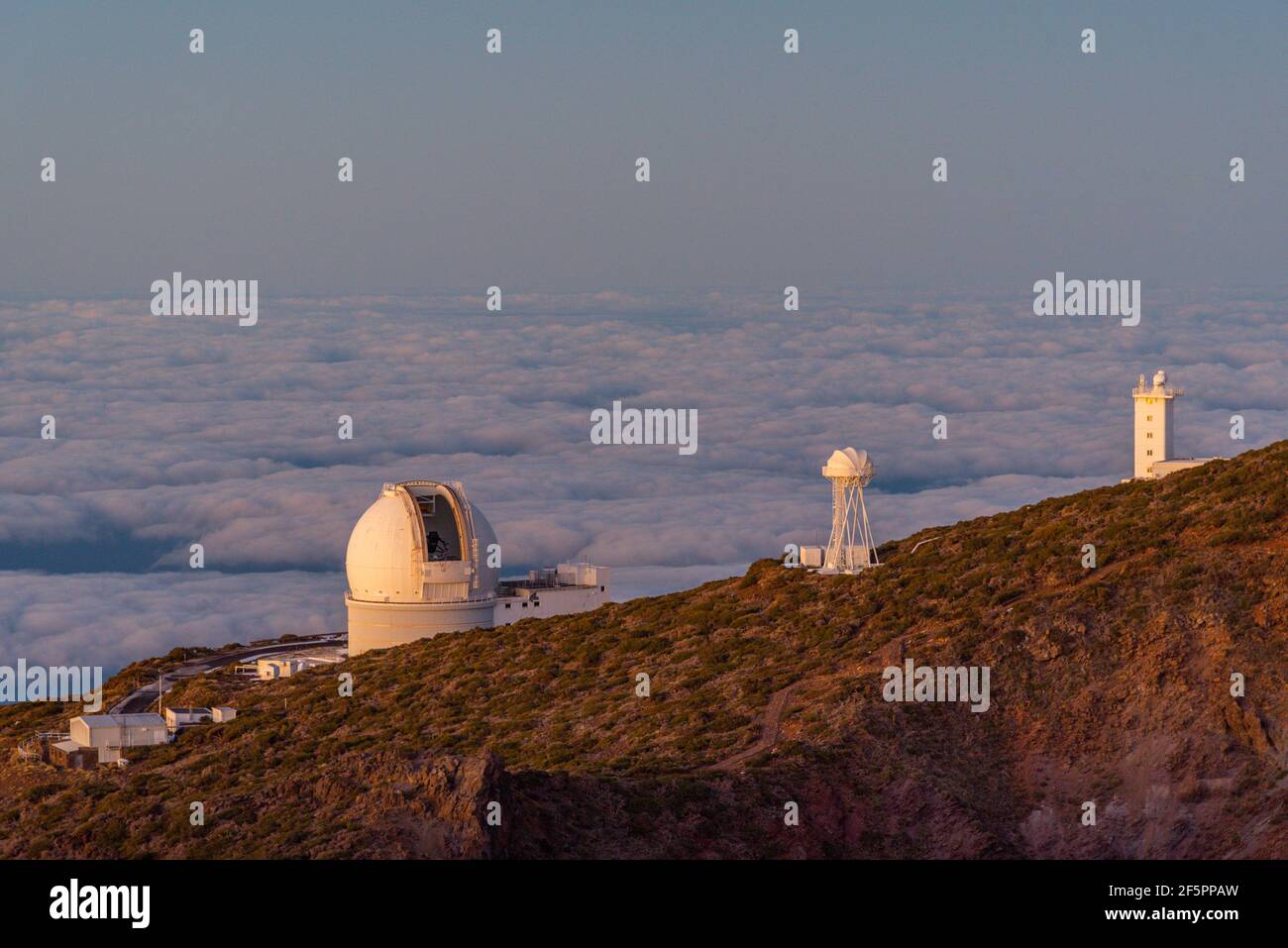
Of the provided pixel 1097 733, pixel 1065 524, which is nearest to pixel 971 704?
pixel 1097 733

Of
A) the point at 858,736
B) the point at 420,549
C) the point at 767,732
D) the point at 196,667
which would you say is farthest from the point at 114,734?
the point at 196,667

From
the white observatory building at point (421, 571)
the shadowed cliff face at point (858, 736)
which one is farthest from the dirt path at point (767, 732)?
the white observatory building at point (421, 571)

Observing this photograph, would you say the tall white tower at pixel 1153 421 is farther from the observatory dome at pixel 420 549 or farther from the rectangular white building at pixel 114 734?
the rectangular white building at pixel 114 734

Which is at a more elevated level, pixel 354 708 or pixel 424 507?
pixel 424 507

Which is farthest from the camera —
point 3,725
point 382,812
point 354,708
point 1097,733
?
point 3,725

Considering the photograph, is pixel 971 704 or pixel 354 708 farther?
pixel 354 708
